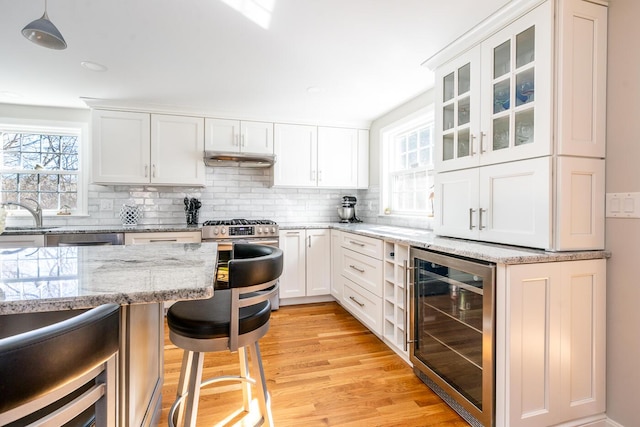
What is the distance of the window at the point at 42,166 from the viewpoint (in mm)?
3515

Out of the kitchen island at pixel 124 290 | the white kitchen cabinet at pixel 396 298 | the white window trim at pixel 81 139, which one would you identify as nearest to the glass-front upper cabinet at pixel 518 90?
the white kitchen cabinet at pixel 396 298

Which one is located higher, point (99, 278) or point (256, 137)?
point (256, 137)

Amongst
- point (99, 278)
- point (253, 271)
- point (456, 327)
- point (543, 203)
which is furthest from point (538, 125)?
point (99, 278)

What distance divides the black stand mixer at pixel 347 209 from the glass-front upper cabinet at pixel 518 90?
228cm

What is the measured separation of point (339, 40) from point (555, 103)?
134cm

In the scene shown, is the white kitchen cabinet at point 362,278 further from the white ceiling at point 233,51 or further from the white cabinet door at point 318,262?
the white ceiling at point 233,51

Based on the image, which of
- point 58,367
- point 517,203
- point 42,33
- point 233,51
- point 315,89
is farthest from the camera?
point 315,89

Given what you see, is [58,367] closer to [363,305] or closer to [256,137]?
[363,305]

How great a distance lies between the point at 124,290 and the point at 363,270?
2.29 metres

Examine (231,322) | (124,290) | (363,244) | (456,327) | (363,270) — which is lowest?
(456,327)

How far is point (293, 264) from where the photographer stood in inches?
143

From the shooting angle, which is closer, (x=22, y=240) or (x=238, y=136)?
(x=22, y=240)

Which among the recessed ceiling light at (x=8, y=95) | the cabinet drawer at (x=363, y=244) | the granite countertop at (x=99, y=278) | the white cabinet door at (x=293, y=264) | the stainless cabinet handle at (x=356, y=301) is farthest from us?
the white cabinet door at (x=293, y=264)

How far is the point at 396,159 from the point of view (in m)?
3.73
